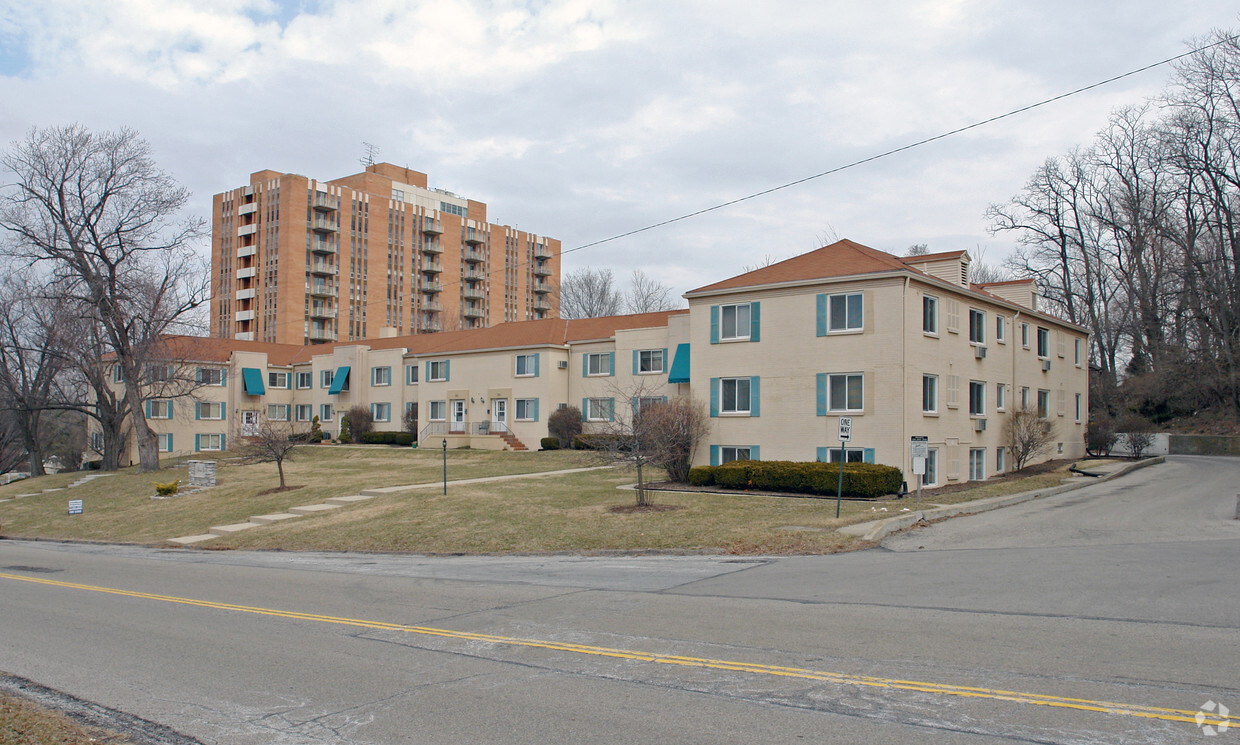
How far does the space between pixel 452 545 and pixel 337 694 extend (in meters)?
11.2

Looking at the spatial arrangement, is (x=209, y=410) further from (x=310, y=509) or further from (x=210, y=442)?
(x=310, y=509)

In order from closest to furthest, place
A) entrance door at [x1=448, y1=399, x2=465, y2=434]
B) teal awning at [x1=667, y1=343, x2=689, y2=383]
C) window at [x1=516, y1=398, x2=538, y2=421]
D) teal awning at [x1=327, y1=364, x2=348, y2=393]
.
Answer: teal awning at [x1=667, y1=343, x2=689, y2=383]
window at [x1=516, y1=398, x2=538, y2=421]
entrance door at [x1=448, y1=399, x2=465, y2=434]
teal awning at [x1=327, y1=364, x2=348, y2=393]

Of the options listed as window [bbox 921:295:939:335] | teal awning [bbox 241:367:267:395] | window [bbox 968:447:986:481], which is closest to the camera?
window [bbox 921:295:939:335]

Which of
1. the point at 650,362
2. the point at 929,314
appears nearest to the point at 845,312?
the point at 929,314

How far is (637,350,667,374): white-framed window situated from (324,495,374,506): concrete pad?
18.1 meters

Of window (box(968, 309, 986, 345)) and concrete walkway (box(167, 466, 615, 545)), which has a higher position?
window (box(968, 309, 986, 345))

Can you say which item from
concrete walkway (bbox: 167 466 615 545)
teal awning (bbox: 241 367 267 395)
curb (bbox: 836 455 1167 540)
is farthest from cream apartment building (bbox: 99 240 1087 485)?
teal awning (bbox: 241 367 267 395)

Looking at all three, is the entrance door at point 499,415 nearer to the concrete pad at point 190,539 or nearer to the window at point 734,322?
the window at point 734,322

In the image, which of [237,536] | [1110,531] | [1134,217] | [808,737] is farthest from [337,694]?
[1134,217]

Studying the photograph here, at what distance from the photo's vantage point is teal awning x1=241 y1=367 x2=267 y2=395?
191 ft

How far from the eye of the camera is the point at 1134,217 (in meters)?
50.8

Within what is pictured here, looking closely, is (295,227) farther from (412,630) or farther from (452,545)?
(412,630)

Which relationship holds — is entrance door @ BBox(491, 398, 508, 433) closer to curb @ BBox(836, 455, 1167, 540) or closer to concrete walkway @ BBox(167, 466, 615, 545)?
concrete walkway @ BBox(167, 466, 615, 545)

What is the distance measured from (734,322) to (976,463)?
32.0 feet
